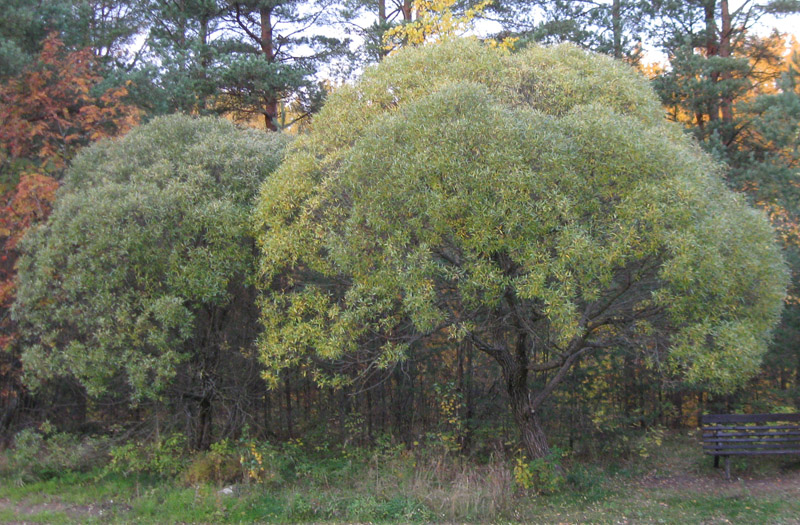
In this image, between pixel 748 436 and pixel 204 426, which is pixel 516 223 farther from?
pixel 204 426

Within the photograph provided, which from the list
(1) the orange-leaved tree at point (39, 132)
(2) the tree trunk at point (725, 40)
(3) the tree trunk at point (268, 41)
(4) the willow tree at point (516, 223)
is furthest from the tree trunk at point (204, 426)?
(2) the tree trunk at point (725, 40)

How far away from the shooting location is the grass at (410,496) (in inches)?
306

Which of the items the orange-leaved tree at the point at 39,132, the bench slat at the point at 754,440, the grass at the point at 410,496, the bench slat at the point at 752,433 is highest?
the orange-leaved tree at the point at 39,132

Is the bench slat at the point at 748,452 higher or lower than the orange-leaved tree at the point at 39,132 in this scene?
lower

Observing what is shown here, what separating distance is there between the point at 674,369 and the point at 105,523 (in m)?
6.97

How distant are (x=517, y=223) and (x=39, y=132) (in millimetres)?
9107

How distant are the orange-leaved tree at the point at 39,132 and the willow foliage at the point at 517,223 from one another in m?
4.41

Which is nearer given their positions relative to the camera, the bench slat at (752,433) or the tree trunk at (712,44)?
the bench slat at (752,433)

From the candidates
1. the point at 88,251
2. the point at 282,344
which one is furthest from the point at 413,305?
the point at 88,251

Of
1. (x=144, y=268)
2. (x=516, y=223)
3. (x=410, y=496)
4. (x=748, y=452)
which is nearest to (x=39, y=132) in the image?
(x=144, y=268)

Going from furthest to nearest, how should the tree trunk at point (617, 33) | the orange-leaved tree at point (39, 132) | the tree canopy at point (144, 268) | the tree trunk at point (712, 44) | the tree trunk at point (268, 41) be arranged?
the tree trunk at point (268, 41) < the tree trunk at point (617, 33) < the tree trunk at point (712, 44) < the orange-leaved tree at point (39, 132) < the tree canopy at point (144, 268)

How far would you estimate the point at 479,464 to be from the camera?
1020 cm

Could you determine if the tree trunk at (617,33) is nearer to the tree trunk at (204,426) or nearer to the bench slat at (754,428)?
the bench slat at (754,428)

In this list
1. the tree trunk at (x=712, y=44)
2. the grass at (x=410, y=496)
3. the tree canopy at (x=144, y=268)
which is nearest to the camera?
the grass at (x=410, y=496)
